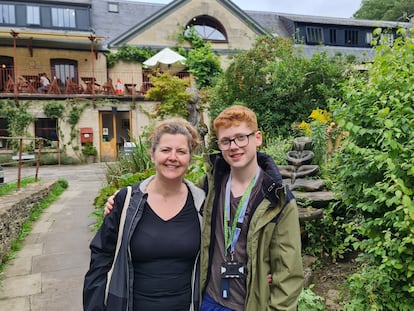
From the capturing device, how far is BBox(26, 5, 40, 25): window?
65.7 feet

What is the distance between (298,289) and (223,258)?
1.25 feet

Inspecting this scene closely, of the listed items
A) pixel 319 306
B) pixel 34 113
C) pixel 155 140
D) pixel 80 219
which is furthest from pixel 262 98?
pixel 34 113

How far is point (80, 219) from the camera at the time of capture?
6578 mm

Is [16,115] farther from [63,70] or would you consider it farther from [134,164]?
[134,164]

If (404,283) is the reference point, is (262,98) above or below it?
above

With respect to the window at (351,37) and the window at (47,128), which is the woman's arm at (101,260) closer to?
the window at (47,128)

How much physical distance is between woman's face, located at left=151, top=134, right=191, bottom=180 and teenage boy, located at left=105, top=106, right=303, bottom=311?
0.56 ft

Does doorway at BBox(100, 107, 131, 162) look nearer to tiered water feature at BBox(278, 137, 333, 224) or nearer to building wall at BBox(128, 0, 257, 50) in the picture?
building wall at BBox(128, 0, 257, 50)

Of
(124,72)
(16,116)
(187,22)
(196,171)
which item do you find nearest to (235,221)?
(196,171)

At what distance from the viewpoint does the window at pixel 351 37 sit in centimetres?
2641

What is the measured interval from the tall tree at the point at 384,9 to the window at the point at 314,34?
38.8ft

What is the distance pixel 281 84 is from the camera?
1058 cm

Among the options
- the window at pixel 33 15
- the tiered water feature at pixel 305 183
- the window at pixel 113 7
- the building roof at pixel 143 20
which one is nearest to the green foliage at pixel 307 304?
the tiered water feature at pixel 305 183

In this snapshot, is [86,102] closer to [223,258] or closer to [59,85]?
[59,85]
